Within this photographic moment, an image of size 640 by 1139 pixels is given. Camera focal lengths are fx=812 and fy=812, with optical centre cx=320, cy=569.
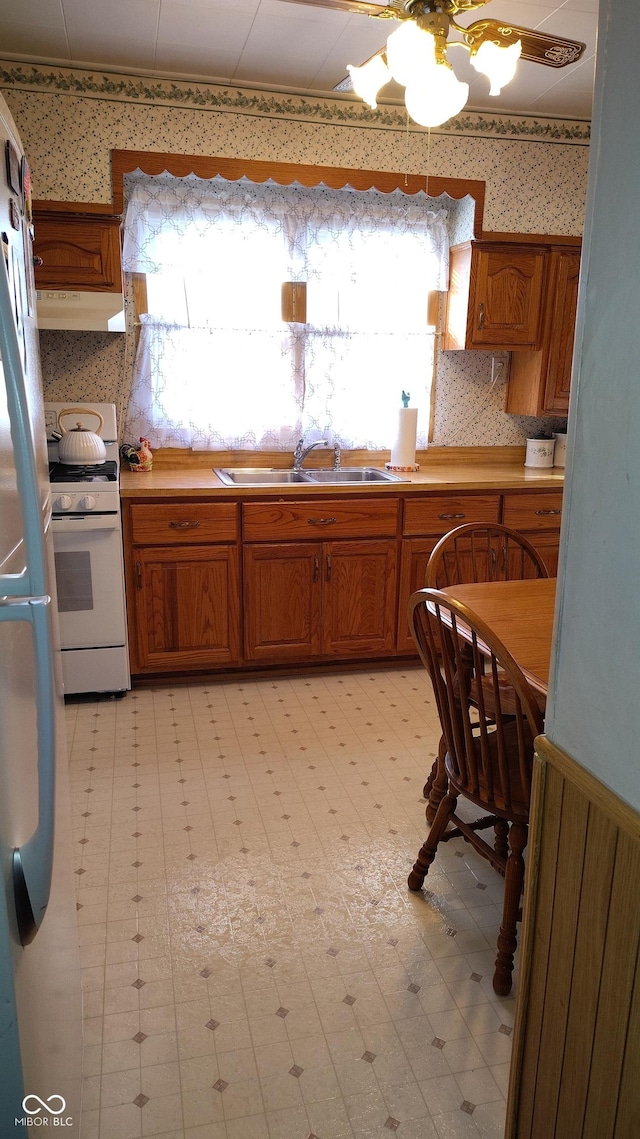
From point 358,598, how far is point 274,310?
1.54 metres

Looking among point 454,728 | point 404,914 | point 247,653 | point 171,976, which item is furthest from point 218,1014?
point 247,653

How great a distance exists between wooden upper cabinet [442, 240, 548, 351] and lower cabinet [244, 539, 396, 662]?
120 centimetres

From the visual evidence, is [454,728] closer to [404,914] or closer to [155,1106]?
[404,914]

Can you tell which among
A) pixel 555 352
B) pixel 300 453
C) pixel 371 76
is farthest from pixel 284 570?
pixel 371 76

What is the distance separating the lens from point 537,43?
88.1 inches

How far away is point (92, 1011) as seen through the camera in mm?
1888

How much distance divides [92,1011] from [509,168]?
392cm

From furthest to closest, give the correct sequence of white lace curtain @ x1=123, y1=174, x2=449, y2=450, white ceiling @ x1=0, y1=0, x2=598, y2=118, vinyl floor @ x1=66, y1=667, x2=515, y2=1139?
white lace curtain @ x1=123, y1=174, x2=449, y2=450, white ceiling @ x1=0, y1=0, x2=598, y2=118, vinyl floor @ x1=66, y1=667, x2=515, y2=1139

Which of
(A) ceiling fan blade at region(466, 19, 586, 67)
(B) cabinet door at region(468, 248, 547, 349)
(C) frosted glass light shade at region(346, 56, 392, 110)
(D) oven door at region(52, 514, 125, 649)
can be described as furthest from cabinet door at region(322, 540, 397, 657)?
(A) ceiling fan blade at region(466, 19, 586, 67)

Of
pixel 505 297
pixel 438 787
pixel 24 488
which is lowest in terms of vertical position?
pixel 438 787

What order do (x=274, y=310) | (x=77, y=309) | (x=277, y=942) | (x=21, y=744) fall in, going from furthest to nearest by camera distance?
(x=274, y=310) < (x=77, y=309) < (x=277, y=942) < (x=21, y=744)

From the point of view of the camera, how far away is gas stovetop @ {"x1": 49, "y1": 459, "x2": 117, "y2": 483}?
3359mm

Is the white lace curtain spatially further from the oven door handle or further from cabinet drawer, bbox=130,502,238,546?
the oven door handle

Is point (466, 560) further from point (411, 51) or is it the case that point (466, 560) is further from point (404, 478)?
point (411, 51)
